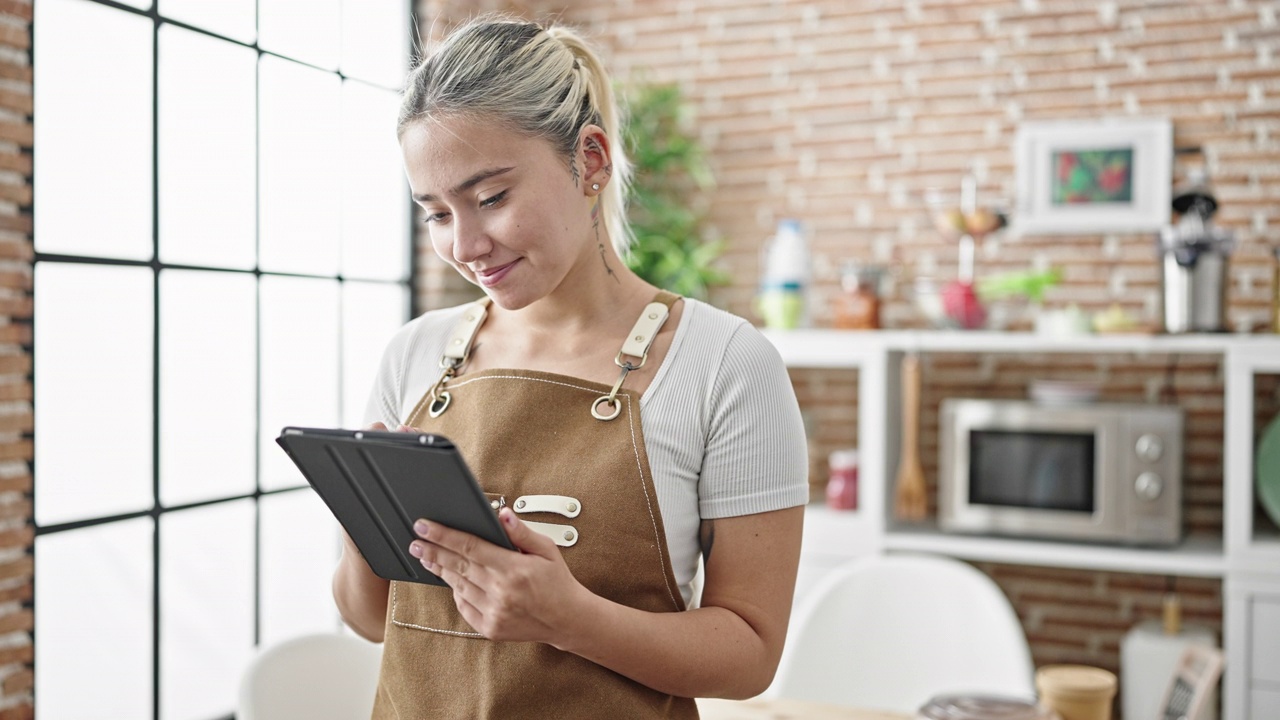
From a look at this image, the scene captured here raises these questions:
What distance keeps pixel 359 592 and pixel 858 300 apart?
2.45 metres

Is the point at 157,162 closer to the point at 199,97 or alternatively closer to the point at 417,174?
the point at 199,97

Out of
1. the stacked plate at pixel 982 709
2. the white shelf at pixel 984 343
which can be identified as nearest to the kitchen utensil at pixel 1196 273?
the white shelf at pixel 984 343

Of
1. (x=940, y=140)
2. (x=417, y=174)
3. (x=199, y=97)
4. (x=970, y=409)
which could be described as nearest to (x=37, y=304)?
(x=199, y=97)

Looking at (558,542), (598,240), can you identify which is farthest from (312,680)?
(598,240)

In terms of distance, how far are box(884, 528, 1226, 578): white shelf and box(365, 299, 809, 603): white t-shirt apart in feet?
7.26

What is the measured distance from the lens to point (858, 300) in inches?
137

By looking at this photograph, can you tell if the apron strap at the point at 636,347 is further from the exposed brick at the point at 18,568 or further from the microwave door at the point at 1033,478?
the microwave door at the point at 1033,478

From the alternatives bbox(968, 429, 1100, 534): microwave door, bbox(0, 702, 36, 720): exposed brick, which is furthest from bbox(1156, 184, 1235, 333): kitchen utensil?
bbox(0, 702, 36, 720): exposed brick

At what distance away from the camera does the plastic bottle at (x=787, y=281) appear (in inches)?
138

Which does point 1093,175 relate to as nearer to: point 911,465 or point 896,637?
point 911,465

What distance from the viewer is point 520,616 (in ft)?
3.26

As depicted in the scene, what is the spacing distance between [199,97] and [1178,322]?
2.65 metres

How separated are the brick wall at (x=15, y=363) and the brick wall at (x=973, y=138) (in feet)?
5.32

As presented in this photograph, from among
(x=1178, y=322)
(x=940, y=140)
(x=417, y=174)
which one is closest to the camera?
(x=417, y=174)
